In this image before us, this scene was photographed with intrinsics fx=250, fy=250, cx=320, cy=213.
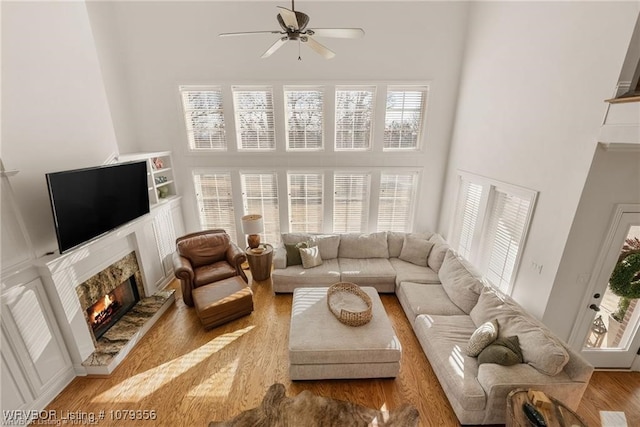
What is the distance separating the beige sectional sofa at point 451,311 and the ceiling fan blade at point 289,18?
334cm

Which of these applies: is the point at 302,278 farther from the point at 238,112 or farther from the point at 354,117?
the point at 238,112

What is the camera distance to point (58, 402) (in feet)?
8.70

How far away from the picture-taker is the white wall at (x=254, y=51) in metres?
4.25

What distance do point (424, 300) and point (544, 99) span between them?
289 centimetres

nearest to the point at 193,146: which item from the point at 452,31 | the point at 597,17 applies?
the point at 452,31

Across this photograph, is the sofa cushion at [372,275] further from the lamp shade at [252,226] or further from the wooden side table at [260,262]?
the lamp shade at [252,226]

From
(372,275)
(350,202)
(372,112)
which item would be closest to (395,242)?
(372,275)

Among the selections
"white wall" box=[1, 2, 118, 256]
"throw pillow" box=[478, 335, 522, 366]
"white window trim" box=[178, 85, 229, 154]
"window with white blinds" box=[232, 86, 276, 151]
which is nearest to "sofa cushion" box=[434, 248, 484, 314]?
"throw pillow" box=[478, 335, 522, 366]

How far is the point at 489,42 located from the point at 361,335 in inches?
185

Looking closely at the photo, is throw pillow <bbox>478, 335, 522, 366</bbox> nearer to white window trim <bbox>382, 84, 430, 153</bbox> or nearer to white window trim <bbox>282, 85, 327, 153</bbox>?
white window trim <bbox>382, 84, 430, 153</bbox>

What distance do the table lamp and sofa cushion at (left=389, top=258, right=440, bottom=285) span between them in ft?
8.52

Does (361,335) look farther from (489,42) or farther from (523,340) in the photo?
(489,42)

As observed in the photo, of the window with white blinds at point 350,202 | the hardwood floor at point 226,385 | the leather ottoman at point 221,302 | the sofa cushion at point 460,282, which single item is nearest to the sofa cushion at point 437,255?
the sofa cushion at point 460,282

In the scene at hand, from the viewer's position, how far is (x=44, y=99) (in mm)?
2766
